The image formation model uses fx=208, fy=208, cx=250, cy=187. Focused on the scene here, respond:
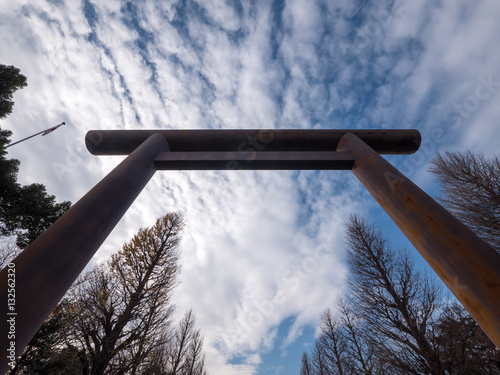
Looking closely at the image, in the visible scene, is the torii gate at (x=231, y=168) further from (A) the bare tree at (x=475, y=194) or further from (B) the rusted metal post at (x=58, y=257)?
(A) the bare tree at (x=475, y=194)

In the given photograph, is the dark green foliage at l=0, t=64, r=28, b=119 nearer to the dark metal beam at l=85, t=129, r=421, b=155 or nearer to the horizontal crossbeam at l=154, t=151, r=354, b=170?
the dark metal beam at l=85, t=129, r=421, b=155

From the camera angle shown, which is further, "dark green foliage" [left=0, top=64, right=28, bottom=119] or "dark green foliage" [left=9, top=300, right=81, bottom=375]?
"dark green foliage" [left=0, top=64, right=28, bottom=119]

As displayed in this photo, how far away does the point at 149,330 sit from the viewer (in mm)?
8992

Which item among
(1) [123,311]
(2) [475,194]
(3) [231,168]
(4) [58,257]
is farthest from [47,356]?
(2) [475,194]

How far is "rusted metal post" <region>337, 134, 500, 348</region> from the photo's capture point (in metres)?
1.22

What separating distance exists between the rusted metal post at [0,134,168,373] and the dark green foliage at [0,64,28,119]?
44.9 feet

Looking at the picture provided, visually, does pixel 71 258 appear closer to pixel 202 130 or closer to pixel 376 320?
pixel 202 130

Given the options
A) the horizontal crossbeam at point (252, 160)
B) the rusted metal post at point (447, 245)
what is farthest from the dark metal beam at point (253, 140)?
the rusted metal post at point (447, 245)

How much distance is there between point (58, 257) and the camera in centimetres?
137

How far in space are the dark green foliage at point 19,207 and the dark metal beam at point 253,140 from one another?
33.1 feet

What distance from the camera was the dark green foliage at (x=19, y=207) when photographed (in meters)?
9.33

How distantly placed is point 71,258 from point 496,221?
13.4 metres

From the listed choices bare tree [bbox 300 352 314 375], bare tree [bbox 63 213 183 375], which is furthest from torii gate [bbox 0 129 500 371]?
bare tree [bbox 300 352 314 375]

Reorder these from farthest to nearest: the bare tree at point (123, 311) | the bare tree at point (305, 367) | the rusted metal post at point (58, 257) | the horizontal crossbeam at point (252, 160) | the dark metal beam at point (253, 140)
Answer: the bare tree at point (305, 367) < the bare tree at point (123, 311) < the dark metal beam at point (253, 140) < the horizontal crossbeam at point (252, 160) < the rusted metal post at point (58, 257)
